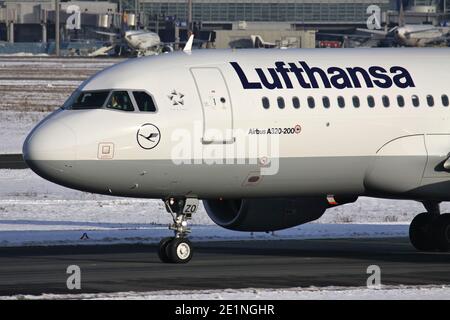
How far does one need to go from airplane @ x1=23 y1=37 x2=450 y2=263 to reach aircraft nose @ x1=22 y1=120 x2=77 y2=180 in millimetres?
18

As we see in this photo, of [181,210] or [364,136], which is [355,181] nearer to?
[364,136]

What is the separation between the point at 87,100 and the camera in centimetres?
2384

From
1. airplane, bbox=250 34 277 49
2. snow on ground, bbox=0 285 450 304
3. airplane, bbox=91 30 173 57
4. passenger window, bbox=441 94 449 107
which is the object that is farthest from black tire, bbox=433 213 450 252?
airplane, bbox=91 30 173 57

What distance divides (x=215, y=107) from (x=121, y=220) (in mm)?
9749

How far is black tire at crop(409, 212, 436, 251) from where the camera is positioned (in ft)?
89.5

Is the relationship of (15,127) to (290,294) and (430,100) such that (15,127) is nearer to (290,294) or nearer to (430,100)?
(430,100)

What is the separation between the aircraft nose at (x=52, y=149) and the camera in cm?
2288

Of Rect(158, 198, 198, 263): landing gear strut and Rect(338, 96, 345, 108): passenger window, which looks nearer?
Rect(158, 198, 198, 263): landing gear strut

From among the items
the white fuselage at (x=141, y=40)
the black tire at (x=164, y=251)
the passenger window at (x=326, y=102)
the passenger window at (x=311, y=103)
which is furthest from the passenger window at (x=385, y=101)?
the white fuselage at (x=141, y=40)

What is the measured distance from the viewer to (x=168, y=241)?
2455 centimetres

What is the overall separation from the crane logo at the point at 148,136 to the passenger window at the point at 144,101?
0.37m

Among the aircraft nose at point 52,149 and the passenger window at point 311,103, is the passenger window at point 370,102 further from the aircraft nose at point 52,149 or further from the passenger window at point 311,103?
the aircraft nose at point 52,149

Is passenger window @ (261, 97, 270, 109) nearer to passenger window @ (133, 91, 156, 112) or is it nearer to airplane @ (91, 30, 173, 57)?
passenger window @ (133, 91, 156, 112)

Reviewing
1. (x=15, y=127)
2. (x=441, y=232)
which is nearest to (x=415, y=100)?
(x=441, y=232)
